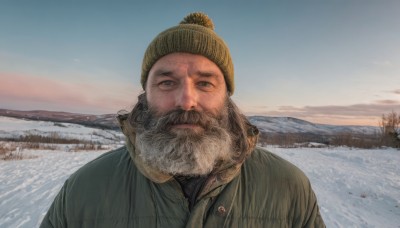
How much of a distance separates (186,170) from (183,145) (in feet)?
0.51

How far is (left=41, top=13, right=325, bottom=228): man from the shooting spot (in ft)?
4.86

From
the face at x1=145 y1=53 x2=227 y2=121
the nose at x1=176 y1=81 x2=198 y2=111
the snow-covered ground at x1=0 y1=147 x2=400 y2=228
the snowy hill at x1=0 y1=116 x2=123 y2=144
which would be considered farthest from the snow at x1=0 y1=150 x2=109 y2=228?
the snowy hill at x1=0 y1=116 x2=123 y2=144

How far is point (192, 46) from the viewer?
1.78 meters

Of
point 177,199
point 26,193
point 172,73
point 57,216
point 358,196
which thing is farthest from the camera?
point 358,196

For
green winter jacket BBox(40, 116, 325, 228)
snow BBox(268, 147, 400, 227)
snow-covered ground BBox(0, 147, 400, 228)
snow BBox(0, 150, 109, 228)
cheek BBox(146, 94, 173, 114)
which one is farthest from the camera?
snow BBox(268, 147, 400, 227)

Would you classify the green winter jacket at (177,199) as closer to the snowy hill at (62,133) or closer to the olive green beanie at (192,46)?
the olive green beanie at (192,46)

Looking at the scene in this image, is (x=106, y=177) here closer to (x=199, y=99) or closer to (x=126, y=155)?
(x=126, y=155)

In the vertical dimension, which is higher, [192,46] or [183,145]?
[192,46]

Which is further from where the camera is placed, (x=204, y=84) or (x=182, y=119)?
(x=204, y=84)

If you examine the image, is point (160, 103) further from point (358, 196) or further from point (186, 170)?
point (358, 196)

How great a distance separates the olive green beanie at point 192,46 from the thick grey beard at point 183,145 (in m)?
0.40

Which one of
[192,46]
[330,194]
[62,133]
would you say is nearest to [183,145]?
[192,46]

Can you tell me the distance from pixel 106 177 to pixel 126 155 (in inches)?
8.6

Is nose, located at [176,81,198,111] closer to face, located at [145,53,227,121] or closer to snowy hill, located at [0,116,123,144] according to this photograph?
face, located at [145,53,227,121]
